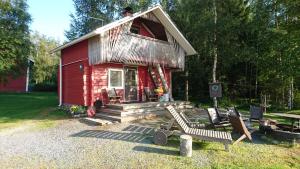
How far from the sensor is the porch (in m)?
10.4

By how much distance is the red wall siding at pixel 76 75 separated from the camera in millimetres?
12375

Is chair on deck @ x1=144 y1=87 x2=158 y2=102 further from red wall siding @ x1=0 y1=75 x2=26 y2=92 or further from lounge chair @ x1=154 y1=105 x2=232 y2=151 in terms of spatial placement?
red wall siding @ x1=0 y1=75 x2=26 y2=92

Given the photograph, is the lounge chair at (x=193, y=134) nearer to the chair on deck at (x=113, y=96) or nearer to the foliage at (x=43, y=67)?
the chair on deck at (x=113, y=96)

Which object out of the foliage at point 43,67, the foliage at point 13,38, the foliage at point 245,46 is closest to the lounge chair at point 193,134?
the foliage at point 245,46

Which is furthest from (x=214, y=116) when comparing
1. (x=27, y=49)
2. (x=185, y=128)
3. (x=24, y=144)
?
(x=27, y=49)

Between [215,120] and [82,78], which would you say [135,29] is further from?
[215,120]

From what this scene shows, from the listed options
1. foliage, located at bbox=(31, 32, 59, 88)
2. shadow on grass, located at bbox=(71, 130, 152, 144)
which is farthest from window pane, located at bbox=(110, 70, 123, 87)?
foliage, located at bbox=(31, 32, 59, 88)

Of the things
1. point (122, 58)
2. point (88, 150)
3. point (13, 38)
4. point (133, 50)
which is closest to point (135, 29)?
point (133, 50)

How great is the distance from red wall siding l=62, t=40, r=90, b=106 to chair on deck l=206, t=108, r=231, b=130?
6.72 m

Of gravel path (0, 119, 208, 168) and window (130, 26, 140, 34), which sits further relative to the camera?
window (130, 26, 140, 34)

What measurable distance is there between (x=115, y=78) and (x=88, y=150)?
7603 millimetres

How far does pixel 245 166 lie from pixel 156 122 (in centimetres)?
547

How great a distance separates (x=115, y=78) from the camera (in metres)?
13.6

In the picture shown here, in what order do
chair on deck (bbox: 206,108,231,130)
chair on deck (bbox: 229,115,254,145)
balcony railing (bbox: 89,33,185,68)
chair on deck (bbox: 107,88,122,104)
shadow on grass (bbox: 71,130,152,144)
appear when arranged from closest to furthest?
chair on deck (bbox: 229,115,254,145) → shadow on grass (bbox: 71,130,152,144) → chair on deck (bbox: 206,108,231,130) → balcony railing (bbox: 89,33,185,68) → chair on deck (bbox: 107,88,122,104)
